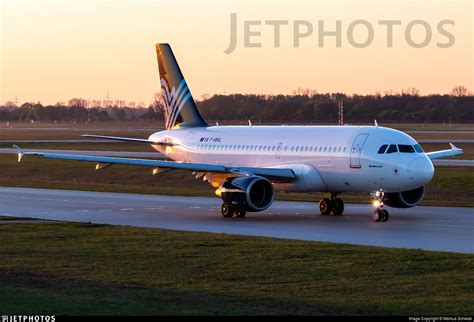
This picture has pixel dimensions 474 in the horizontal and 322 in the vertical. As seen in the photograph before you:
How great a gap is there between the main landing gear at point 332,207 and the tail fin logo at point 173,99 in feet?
35.6

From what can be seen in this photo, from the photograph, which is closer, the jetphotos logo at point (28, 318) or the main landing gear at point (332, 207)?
the jetphotos logo at point (28, 318)

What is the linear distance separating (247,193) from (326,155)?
11.5 feet

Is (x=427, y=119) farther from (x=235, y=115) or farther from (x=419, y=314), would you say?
(x=419, y=314)

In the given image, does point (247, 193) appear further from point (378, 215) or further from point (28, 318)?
point (28, 318)

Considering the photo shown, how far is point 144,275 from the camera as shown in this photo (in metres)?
22.8

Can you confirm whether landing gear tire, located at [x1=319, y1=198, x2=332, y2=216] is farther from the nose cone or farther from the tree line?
the tree line

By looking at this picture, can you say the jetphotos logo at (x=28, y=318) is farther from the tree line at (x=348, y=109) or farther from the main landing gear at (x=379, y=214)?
the tree line at (x=348, y=109)

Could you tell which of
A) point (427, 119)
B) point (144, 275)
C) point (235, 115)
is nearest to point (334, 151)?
point (144, 275)

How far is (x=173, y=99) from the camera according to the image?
157 feet

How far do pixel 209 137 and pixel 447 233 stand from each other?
50.7 ft

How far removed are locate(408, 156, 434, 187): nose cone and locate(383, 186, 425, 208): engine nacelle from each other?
195 centimetres

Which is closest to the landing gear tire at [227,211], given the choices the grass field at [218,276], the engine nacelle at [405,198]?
the engine nacelle at [405,198]

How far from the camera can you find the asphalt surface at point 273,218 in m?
30.6

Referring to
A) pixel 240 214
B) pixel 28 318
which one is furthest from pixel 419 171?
pixel 28 318
